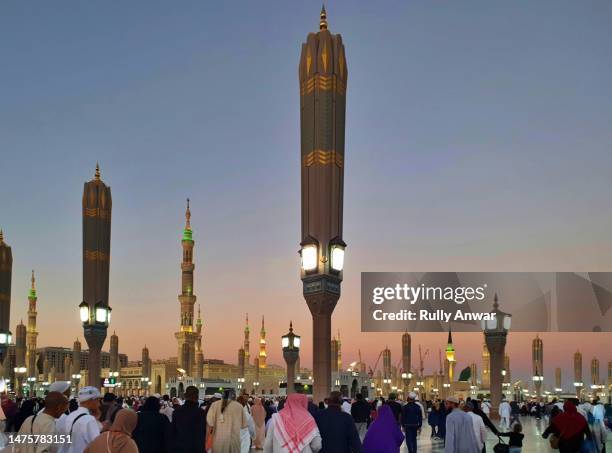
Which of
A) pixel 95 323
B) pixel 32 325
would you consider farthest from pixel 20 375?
pixel 32 325

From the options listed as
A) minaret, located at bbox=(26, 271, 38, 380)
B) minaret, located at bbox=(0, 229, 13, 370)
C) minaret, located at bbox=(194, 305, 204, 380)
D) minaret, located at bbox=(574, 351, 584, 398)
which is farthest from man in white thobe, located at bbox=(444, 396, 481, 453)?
minaret, located at bbox=(574, 351, 584, 398)

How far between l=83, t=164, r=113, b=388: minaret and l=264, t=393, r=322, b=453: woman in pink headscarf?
2570 cm

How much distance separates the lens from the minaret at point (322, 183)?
19812mm

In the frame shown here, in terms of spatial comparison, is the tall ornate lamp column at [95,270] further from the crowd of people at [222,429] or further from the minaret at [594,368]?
the minaret at [594,368]

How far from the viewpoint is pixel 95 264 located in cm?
3312

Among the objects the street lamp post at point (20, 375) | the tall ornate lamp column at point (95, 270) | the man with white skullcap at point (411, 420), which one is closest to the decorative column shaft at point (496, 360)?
the man with white skullcap at point (411, 420)

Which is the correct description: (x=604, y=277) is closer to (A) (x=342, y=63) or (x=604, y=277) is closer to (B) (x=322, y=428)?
(A) (x=342, y=63)

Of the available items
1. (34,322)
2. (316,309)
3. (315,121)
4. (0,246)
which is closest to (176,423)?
(316,309)

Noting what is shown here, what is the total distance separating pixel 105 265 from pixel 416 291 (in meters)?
14.4

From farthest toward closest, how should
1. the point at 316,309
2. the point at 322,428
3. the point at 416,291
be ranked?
the point at 416,291, the point at 316,309, the point at 322,428

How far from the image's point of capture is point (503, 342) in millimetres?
31469

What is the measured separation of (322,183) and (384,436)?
12.4m

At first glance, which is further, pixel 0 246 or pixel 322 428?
pixel 0 246

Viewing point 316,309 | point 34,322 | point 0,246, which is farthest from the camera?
point 34,322
